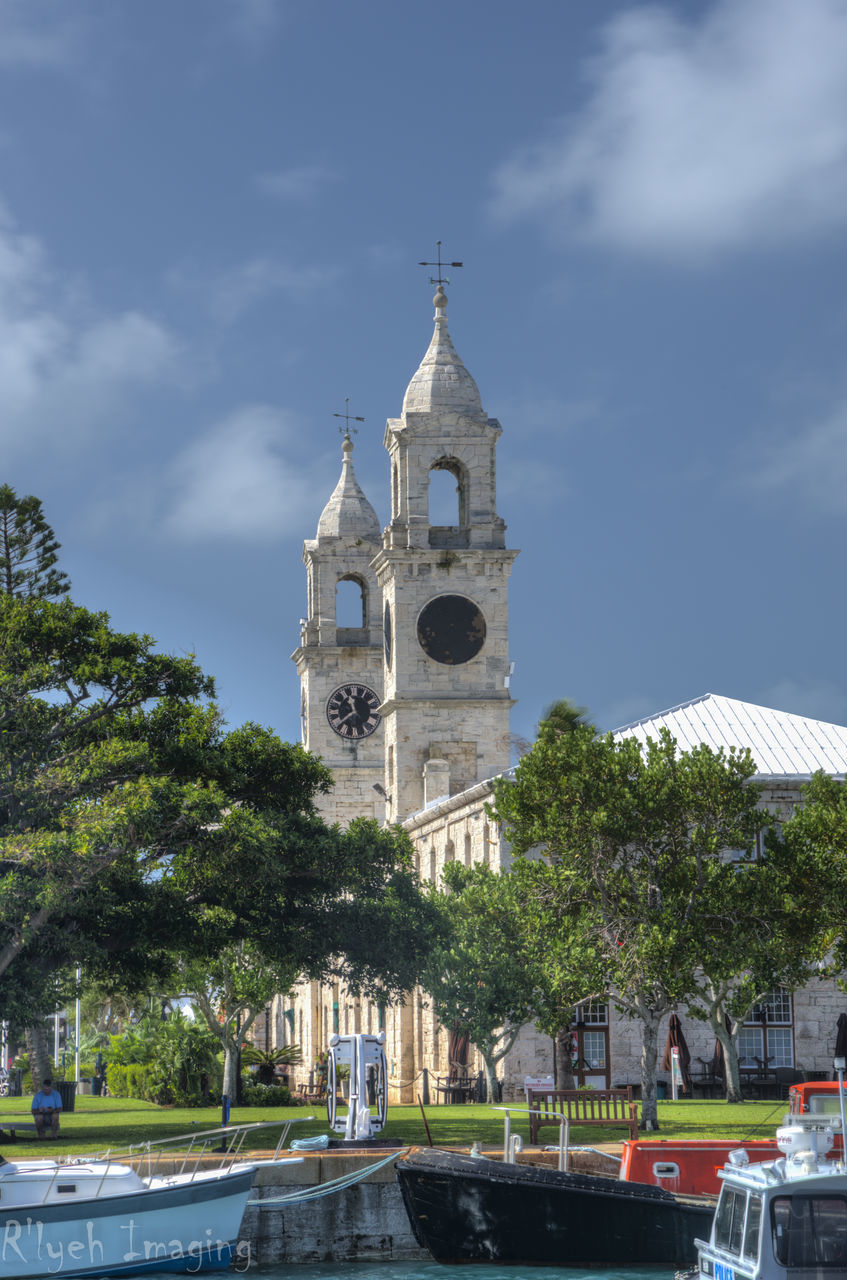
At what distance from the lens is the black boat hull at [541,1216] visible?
2564 centimetres

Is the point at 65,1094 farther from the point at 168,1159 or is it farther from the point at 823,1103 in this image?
the point at 823,1103

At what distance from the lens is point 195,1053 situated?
4928cm

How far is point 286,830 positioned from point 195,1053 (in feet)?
50.4

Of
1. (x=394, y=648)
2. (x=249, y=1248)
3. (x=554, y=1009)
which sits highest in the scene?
(x=394, y=648)

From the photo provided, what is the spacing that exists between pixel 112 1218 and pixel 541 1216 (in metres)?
→ 6.50

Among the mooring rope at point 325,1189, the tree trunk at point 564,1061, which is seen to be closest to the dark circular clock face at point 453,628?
the tree trunk at point 564,1061

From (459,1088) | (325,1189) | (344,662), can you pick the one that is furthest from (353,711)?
(325,1189)

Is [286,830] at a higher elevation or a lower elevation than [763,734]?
lower

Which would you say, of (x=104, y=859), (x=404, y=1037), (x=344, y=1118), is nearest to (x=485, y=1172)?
(x=344, y=1118)

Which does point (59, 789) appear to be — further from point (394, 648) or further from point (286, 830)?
point (394, 648)

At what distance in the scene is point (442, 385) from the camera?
242 feet

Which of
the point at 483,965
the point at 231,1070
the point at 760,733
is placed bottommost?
the point at 231,1070

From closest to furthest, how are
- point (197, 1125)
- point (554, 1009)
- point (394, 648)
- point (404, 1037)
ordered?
point (197, 1125) < point (554, 1009) < point (404, 1037) < point (394, 648)

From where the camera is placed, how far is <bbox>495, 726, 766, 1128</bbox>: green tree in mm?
39875
